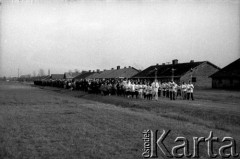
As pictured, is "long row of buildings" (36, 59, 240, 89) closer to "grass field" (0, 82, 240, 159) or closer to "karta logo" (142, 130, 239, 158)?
"grass field" (0, 82, 240, 159)

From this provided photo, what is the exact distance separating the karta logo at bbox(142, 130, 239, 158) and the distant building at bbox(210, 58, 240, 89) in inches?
1575

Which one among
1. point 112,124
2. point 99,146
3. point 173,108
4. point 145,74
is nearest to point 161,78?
point 145,74

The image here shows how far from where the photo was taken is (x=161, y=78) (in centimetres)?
6259

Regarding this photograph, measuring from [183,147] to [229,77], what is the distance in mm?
43480

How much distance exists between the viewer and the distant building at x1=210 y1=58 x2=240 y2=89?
47422 mm

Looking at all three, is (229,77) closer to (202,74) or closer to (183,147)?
(202,74)

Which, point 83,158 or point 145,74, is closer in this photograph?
point 83,158

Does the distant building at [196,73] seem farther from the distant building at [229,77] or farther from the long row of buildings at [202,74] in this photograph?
the distant building at [229,77]

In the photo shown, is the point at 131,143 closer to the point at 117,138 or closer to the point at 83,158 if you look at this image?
the point at 117,138

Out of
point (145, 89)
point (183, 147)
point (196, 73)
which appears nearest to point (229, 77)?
point (196, 73)

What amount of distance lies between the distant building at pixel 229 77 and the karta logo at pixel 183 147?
4001cm

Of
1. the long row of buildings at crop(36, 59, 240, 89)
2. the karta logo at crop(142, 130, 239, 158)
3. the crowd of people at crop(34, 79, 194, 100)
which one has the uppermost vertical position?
the long row of buildings at crop(36, 59, 240, 89)

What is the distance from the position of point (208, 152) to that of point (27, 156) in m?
4.74

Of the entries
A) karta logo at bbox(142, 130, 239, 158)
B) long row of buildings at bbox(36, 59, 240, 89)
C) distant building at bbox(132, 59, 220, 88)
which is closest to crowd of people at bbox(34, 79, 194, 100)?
long row of buildings at bbox(36, 59, 240, 89)
